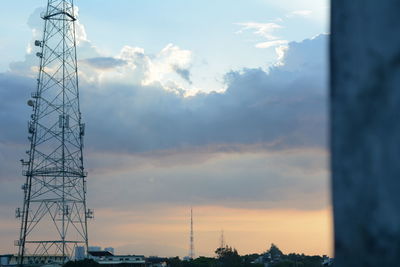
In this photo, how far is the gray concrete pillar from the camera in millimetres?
1093

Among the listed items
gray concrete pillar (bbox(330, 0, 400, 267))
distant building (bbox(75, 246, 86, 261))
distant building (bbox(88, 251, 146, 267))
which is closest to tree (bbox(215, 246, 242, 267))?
distant building (bbox(88, 251, 146, 267))

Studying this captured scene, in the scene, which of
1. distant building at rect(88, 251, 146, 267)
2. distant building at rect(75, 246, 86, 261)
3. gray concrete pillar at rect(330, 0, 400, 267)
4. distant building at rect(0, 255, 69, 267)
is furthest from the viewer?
distant building at rect(88, 251, 146, 267)

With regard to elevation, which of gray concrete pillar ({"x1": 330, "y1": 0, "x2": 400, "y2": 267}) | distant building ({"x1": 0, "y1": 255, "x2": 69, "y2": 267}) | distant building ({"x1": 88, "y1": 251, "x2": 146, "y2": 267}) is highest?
gray concrete pillar ({"x1": 330, "y1": 0, "x2": 400, "y2": 267})

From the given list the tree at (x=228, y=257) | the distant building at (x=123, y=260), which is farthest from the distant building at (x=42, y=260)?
the tree at (x=228, y=257)

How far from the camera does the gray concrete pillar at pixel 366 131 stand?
1.09 meters

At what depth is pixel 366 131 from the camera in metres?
1.16

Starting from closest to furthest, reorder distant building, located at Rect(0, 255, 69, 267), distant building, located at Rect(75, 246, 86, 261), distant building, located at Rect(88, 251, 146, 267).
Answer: distant building, located at Rect(0, 255, 69, 267), distant building, located at Rect(75, 246, 86, 261), distant building, located at Rect(88, 251, 146, 267)

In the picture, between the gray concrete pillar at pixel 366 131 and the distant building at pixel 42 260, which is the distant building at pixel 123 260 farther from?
the gray concrete pillar at pixel 366 131

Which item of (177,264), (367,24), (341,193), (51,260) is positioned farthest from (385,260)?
(177,264)

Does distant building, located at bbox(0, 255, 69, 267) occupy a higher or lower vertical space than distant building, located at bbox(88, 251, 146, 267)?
higher

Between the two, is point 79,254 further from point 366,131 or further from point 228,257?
point 366,131

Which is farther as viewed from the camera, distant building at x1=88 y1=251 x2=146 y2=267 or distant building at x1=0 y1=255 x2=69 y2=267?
distant building at x1=88 y1=251 x2=146 y2=267

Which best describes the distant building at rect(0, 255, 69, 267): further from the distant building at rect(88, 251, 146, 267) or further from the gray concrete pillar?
the gray concrete pillar

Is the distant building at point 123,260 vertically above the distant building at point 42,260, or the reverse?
the distant building at point 42,260
